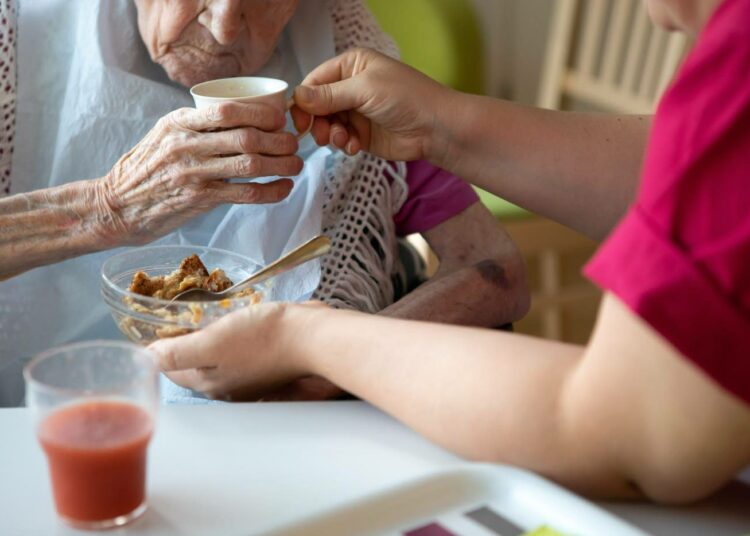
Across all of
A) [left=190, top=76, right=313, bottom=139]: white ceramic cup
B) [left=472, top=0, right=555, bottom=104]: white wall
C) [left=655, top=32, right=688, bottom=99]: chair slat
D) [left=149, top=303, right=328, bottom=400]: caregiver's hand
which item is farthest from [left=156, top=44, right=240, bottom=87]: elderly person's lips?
[left=472, top=0, right=555, bottom=104]: white wall

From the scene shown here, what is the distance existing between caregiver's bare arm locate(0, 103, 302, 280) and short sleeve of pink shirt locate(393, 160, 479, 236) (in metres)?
0.38

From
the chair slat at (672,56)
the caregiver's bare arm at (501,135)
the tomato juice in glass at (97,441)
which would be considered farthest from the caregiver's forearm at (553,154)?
the chair slat at (672,56)

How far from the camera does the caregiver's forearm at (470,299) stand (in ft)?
4.97

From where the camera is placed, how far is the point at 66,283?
5.13 feet

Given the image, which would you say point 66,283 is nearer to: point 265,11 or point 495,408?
point 265,11

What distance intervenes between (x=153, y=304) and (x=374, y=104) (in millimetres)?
432

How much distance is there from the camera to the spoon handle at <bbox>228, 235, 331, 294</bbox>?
132cm

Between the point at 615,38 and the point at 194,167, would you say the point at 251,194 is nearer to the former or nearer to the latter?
the point at 194,167

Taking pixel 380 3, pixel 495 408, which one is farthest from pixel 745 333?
pixel 380 3

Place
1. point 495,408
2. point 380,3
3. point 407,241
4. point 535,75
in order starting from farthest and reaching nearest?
point 535,75
point 380,3
point 407,241
point 495,408

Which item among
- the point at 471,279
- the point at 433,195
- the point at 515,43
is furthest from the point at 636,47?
the point at 471,279

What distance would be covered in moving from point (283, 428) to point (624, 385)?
36cm

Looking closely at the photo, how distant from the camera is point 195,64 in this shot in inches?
58.8

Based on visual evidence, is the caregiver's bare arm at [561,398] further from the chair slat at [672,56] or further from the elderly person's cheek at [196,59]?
the chair slat at [672,56]
